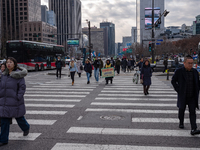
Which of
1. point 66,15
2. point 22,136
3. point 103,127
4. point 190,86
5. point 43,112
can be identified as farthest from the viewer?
point 66,15

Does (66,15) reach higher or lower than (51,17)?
higher

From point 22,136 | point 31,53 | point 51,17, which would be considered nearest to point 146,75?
point 22,136

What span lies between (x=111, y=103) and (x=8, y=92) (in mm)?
5307

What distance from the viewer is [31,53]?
34000 mm

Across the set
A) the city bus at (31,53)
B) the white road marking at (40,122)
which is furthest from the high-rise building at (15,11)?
the white road marking at (40,122)

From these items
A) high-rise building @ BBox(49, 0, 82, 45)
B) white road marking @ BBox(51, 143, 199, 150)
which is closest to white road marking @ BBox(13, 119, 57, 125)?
white road marking @ BBox(51, 143, 199, 150)

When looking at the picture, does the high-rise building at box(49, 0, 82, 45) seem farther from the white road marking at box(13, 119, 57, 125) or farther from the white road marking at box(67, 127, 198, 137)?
the white road marking at box(67, 127, 198, 137)

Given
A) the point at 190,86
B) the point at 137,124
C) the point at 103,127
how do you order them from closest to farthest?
the point at 190,86 → the point at 103,127 → the point at 137,124

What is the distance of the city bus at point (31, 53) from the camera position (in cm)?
3212

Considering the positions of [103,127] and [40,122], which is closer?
[103,127]

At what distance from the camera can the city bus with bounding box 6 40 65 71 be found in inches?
1265

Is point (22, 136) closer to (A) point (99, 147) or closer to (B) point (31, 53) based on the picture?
(A) point (99, 147)

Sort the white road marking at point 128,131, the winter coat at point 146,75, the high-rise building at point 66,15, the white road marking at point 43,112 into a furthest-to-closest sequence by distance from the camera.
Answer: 1. the high-rise building at point 66,15
2. the winter coat at point 146,75
3. the white road marking at point 43,112
4. the white road marking at point 128,131

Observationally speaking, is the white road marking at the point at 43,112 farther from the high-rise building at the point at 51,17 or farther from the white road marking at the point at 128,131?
the high-rise building at the point at 51,17
